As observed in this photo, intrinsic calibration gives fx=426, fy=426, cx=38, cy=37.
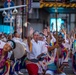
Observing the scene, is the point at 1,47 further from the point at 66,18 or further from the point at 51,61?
the point at 66,18

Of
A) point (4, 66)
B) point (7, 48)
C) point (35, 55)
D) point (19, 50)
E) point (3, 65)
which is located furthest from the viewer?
point (35, 55)

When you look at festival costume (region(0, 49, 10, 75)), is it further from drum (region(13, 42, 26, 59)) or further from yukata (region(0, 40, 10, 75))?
drum (region(13, 42, 26, 59))

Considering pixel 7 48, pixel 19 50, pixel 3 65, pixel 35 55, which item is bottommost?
pixel 35 55

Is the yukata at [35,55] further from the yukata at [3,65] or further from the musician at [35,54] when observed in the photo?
the yukata at [3,65]

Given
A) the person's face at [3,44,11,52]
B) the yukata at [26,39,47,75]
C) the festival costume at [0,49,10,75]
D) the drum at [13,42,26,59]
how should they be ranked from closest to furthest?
the person's face at [3,44,11,52]
the festival costume at [0,49,10,75]
the drum at [13,42,26,59]
the yukata at [26,39,47,75]

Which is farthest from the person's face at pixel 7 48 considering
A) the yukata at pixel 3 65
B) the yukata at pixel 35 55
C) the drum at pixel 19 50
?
the yukata at pixel 35 55

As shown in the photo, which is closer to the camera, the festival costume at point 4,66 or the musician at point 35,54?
the festival costume at point 4,66

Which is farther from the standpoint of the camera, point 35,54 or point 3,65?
point 35,54

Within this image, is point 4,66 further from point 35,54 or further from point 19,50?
point 35,54

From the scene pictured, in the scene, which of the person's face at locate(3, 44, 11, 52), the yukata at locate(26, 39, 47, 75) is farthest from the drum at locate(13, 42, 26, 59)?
the person's face at locate(3, 44, 11, 52)

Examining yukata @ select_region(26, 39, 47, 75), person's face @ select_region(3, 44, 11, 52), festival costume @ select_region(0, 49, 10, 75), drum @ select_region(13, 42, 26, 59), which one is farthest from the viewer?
yukata @ select_region(26, 39, 47, 75)

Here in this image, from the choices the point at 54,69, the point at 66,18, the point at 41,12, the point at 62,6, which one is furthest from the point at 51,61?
the point at 66,18

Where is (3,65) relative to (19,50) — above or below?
above

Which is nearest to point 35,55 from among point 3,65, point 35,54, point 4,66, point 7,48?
point 35,54
